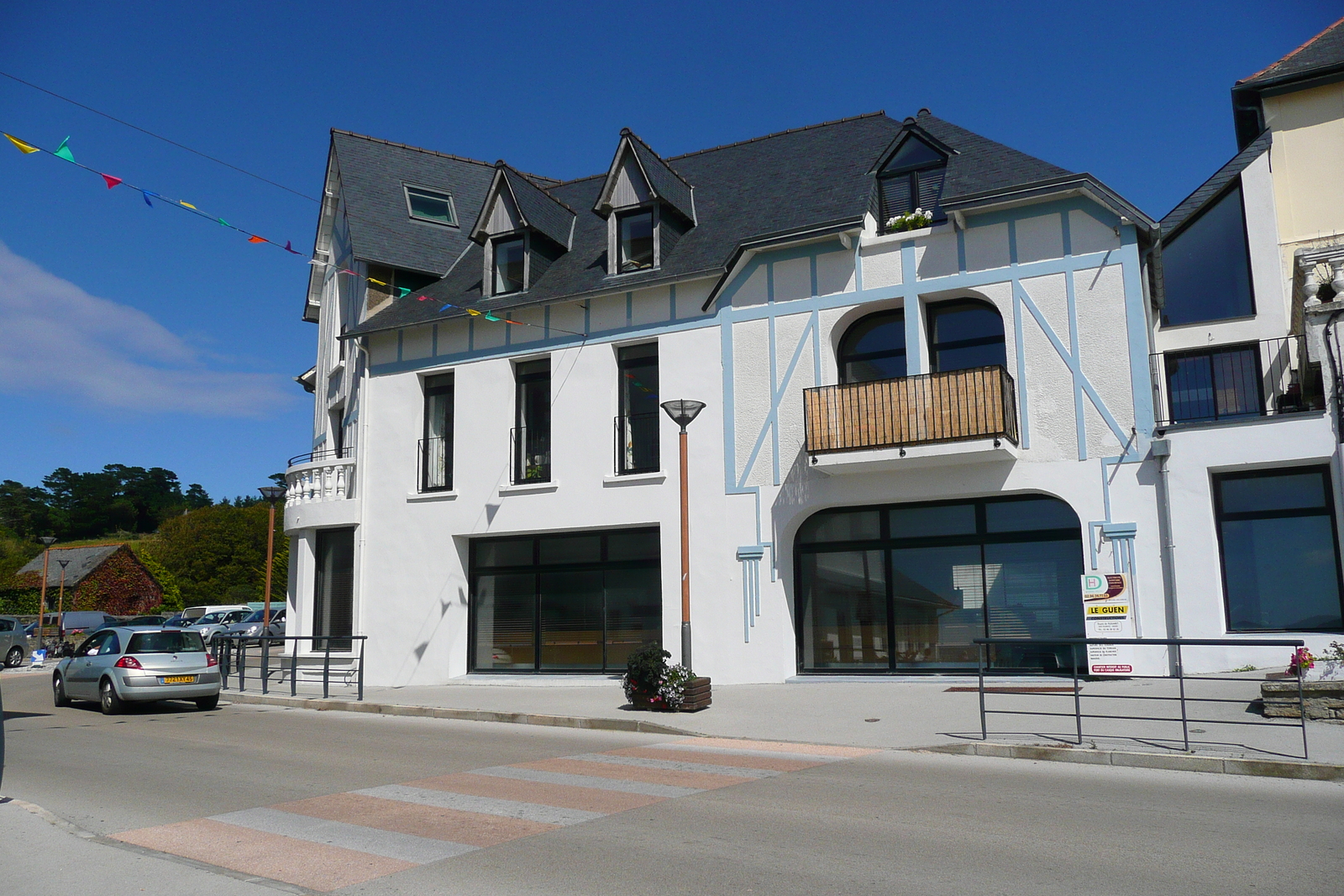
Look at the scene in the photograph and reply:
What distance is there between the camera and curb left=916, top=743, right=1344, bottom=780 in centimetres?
827

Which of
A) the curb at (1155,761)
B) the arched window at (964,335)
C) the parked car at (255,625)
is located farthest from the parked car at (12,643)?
the curb at (1155,761)

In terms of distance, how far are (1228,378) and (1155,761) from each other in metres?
12.0

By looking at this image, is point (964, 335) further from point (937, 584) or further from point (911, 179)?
point (937, 584)

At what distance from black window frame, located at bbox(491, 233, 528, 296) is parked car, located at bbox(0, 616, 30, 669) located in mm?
22657

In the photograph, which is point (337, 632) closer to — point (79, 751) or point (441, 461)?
point (441, 461)

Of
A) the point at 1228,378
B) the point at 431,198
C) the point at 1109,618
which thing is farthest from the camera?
the point at 431,198

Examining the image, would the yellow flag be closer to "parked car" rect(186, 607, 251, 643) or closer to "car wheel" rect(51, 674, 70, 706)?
"car wheel" rect(51, 674, 70, 706)

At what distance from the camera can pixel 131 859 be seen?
20.6ft

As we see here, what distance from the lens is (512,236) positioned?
2064 centimetres

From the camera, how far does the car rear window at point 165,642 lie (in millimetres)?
16375

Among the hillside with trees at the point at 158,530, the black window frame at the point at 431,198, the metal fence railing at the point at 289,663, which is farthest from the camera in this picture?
the hillside with trees at the point at 158,530

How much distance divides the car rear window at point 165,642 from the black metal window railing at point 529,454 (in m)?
6.23

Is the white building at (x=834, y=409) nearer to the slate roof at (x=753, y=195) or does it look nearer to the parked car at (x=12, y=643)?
the slate roof at (x=753, y=195)

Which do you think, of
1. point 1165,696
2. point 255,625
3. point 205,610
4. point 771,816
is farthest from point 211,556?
point 771,816
